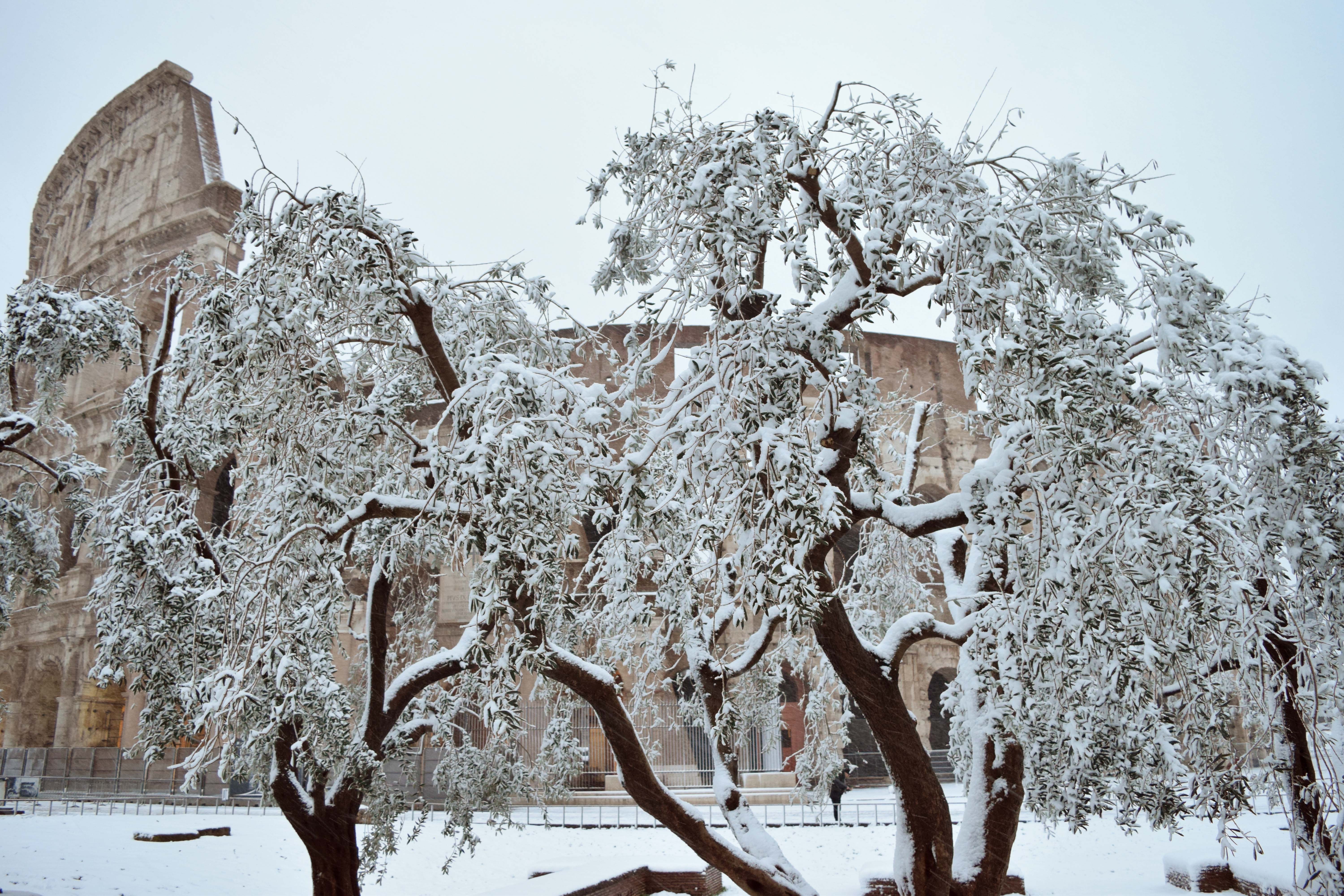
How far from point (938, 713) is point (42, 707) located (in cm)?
2558

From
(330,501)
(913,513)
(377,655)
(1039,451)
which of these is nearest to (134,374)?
(377,655)

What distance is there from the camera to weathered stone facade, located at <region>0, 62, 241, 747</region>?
24312 mm

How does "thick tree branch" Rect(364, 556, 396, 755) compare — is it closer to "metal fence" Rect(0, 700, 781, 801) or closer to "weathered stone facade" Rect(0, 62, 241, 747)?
"metal fence" Rect(0, 700, 781, 801)

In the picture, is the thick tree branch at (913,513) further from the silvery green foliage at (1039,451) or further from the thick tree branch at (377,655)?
the thick tree branch at (377,655)

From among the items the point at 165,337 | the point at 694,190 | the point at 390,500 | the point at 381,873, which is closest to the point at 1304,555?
the point at 694,190

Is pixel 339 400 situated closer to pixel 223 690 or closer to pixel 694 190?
pixel 223 690

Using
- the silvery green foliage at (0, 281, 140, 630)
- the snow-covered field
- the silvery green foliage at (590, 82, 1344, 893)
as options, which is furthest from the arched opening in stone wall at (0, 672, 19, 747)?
the silvery green foliage at (590, 82, 1344, 893)

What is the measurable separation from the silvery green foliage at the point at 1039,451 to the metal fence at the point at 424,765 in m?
10.8

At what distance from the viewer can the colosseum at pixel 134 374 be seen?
22109mm

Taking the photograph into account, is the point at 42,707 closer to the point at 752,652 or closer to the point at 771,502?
the point at 752,652

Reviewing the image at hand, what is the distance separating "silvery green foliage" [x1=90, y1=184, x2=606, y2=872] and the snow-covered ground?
152 inches

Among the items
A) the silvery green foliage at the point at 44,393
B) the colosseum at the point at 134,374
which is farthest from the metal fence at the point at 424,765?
the silvery green foliage at the point at 44,393

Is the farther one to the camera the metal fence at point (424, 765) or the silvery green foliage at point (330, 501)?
the metal fence at point (424, 765)

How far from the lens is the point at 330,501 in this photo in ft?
18.5
